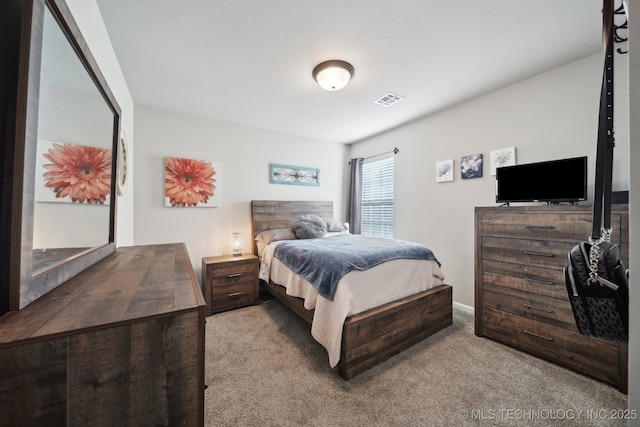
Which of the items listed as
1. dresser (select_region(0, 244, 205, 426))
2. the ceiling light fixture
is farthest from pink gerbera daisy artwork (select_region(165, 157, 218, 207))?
dresser (select_region(0, 244, 205, 426))

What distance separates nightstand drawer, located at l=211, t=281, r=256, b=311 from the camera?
2834 mm

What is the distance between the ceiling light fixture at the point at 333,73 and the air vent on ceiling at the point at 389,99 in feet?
2.20

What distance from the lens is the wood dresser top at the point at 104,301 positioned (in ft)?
1.75

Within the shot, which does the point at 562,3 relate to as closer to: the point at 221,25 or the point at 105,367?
A: the point at 221,25

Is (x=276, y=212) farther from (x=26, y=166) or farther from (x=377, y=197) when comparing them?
(x=26, y=166)

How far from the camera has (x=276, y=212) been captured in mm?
3670

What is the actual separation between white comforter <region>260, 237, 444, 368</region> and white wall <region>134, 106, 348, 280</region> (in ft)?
4.52

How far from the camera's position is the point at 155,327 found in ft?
1.96

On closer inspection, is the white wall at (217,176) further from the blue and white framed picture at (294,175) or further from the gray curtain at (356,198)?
the gray curtain at (356,198)

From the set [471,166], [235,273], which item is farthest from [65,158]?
[471,166]

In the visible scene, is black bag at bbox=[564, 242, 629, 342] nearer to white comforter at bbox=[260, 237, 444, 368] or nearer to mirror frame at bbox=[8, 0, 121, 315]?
white comforter at bbox=[260, 237, 444, 368]

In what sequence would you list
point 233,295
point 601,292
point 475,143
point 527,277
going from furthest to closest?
1. point 233,295
2. point 475,143
3. point 527,277
4. point 601,292

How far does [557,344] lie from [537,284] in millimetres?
451

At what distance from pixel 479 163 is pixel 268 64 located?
2.50 metres
